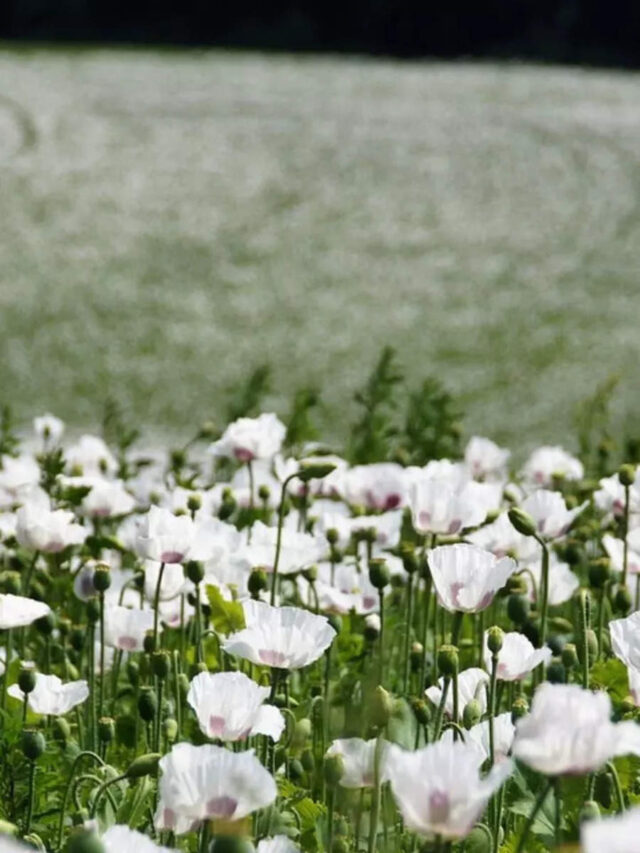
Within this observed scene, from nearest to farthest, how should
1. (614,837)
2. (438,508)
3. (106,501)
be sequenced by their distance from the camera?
(614,837), (438,508), (106,501)

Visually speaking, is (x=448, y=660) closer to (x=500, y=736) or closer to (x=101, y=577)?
(x=500, y=736)

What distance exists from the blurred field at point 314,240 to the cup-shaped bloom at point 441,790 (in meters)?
7.42

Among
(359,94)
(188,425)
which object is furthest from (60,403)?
(359,94)

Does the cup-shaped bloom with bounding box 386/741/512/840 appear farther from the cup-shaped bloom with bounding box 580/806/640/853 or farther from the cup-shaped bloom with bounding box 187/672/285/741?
the cup-shaped bloom with bounding box 187/672/285/741

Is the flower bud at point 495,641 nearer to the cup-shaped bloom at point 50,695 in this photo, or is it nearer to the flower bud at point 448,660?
the flower bud at point 448,660

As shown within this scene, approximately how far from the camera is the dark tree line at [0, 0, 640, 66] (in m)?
18.6

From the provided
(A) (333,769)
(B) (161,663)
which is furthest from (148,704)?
(A) (333,769)

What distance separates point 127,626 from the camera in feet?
8.16

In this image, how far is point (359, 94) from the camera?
1530 centimetres

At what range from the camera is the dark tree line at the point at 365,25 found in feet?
61.1

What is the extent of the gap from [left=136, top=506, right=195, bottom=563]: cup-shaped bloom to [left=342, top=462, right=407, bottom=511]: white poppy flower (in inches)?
35.2

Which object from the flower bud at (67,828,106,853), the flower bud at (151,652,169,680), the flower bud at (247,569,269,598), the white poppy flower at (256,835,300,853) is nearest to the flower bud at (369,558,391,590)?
the flower bud at (247,569,269,598)

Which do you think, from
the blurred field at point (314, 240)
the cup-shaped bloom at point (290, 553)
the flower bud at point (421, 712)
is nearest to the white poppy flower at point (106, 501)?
the cup-shaped bloom at point (290, 553)

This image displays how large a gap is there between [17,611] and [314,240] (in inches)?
395
